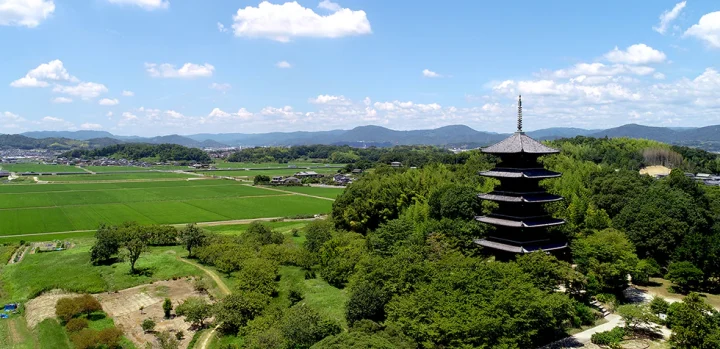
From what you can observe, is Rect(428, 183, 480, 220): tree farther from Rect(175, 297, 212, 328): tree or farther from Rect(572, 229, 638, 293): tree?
Rect(175, 297, 212, 328): tree

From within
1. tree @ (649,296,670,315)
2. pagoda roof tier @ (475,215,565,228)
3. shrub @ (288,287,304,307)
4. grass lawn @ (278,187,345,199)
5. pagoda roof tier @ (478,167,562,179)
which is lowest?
grass lawn @ (278,187,345,199)

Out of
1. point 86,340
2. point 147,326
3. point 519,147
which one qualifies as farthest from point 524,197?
point 86,340

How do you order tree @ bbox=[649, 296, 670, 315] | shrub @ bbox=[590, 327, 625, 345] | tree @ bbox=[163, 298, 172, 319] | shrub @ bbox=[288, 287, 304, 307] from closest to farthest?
shrub @ bbox=[590, 327, 625, 345] → tree @ bbox=[649, 296, 670, 315] → shrub @ bbox=[288, 287, 304, 307] → tree @ bbox=[163, 298, 172, 319]

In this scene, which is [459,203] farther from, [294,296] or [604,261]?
[294,296]

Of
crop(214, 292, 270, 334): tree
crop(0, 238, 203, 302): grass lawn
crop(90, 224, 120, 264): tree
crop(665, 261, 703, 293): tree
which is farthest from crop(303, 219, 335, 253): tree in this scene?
crop(665, 261, 703, 293): tree

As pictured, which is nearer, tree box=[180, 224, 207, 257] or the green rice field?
tree box=[180, 224, 207, 257]

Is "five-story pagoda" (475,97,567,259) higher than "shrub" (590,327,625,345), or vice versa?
"five-story pagoda" (475,97,567,259)
